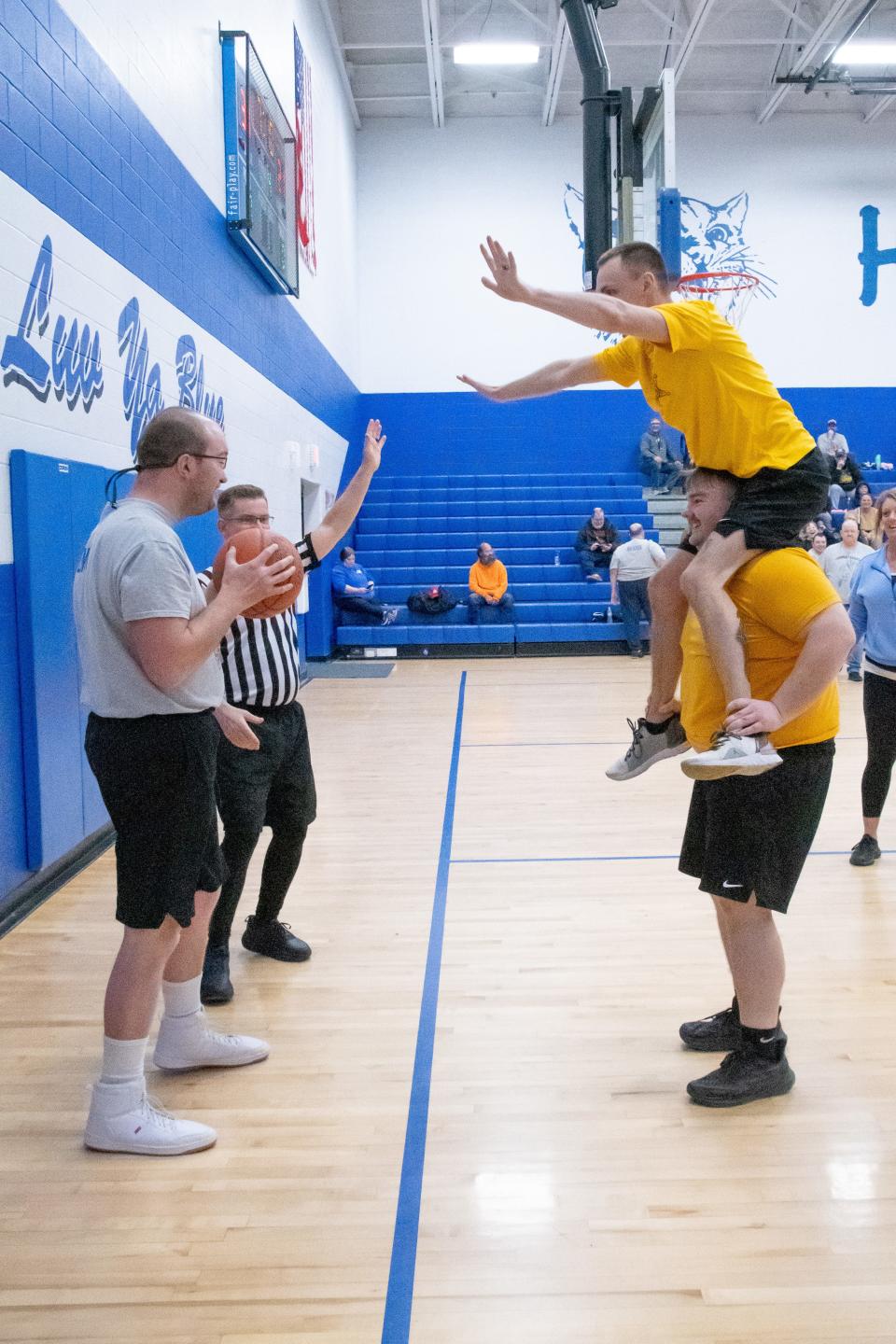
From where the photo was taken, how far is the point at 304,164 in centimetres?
1208

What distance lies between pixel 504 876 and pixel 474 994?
1.27 meters

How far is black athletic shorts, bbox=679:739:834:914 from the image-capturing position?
2.53 metres

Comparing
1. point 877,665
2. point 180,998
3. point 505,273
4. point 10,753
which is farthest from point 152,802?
point 877,665

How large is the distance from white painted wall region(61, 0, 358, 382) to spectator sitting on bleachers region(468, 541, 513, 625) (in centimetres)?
341

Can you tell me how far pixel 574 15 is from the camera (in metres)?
9.20

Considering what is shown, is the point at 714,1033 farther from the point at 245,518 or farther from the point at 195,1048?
the point at 245,518

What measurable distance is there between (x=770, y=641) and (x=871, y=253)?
18.2 meters

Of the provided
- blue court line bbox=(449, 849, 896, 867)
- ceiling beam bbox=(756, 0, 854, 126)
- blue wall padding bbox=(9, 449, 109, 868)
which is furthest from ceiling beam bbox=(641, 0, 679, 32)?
blue court line bbox=(449, 849, 896, 867)

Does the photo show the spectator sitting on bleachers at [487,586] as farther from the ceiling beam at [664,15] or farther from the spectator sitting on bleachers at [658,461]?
the ceiling beam at [664,15]

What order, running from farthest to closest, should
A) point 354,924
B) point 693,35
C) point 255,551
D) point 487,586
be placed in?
point 693,35
point 487,586
point 354,924
point 255,551

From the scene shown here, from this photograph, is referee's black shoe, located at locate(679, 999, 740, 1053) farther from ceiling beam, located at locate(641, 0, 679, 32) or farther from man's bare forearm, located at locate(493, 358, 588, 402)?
ceiling beam, located at locate(641, 0, 679, 32)

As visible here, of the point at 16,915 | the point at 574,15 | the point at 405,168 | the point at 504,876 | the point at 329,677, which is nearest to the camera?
the point at 16,915

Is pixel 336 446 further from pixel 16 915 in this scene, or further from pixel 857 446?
pixel 16 915

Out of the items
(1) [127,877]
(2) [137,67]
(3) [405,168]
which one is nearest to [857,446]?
(3) [405,168]
